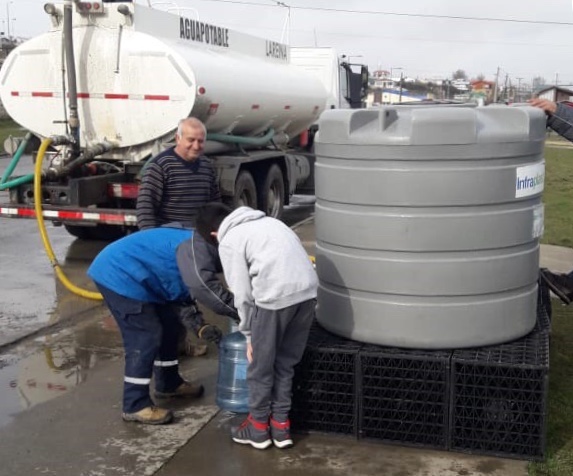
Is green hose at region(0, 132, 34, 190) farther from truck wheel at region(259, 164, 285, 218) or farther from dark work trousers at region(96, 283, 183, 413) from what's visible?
dark work trousers at region(96, 283, 183, 413)

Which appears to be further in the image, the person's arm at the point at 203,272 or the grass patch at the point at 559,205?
the grass patch at the point at 559,205

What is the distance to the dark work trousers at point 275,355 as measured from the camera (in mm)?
4230

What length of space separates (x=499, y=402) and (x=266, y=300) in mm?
1376

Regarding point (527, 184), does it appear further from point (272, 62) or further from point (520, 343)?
point (272, 62)

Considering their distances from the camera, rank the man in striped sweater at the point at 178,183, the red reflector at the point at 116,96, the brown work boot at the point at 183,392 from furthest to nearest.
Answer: the red reflector at the point at 116,96, the man in striped sweater at the point at 178,183, the brown work boot at the point at 183,392

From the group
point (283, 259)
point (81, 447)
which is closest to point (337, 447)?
point (283, 259)

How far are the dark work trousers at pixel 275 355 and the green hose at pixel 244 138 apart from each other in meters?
6.20

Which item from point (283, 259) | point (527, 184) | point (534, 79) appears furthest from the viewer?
point (534, 79)

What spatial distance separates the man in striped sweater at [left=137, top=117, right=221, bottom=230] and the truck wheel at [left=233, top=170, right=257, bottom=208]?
4697 mm

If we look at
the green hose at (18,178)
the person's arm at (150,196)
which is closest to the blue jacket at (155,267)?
the person's arm at (150,196)

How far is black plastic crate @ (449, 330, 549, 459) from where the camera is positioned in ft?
13.8

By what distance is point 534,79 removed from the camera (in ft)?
296

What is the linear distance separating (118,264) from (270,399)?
1.18 metres

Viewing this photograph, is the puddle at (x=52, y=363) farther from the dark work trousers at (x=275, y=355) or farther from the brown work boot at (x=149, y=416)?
the dark work trousers at (x=275, y=355)
